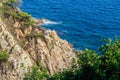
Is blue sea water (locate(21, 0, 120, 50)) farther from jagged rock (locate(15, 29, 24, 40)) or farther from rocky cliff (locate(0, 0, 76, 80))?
jagged rock (locate(15, 29, 24, 40))

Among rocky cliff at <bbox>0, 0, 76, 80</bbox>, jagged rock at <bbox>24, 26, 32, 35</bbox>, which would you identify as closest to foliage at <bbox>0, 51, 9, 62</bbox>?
rocky cliff at <bbox>0, 0, 76, 80</bbox>

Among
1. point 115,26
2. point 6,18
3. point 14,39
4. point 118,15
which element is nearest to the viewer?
point 14,39

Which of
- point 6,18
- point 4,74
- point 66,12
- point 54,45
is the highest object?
point 66,12

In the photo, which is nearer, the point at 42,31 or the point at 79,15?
the point at 42,31

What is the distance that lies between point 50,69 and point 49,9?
1877 inches

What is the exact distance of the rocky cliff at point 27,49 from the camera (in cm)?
7431

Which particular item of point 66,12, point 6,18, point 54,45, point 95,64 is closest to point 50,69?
point 54,45

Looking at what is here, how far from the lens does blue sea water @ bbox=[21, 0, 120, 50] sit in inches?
4286

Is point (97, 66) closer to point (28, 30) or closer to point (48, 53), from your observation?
point (48, 53)

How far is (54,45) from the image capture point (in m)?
84.4

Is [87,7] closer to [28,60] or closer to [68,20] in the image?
[68,20]

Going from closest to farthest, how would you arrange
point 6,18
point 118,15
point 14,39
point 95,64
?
point 95,64 < point 14,39 < point 6,18 < point 118,15

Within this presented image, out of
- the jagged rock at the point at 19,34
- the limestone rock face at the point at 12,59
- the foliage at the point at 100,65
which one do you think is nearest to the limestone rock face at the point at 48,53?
the jagged rock at the point at 19,34

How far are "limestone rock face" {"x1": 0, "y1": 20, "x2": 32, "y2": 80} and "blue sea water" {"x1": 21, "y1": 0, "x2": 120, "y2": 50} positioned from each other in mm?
27644
